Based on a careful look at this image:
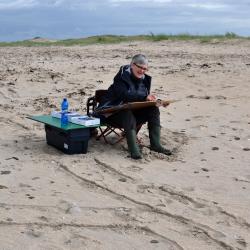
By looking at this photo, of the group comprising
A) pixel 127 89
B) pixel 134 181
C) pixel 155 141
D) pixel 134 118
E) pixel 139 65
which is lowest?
pixel 134 181

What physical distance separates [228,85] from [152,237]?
8.17m

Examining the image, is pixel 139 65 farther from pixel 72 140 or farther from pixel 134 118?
pixel 72 140

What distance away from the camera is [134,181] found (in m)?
6.35

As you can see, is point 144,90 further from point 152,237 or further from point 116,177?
point 152,237

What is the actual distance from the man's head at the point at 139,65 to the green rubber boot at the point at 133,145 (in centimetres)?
72

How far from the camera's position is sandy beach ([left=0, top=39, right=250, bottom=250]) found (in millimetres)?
4926

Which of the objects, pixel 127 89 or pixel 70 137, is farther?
pixel 127 89

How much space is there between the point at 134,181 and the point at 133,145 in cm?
98

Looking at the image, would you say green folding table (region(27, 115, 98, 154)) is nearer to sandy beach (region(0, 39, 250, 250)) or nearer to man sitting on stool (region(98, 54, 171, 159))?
sandy beach (region(0, 39, 250, 250))

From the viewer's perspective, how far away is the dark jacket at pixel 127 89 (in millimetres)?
7469

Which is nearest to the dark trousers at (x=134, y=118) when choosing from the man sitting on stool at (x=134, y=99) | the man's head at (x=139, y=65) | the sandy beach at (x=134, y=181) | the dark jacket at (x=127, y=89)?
the man sitting on stool at (x=134, y=99)

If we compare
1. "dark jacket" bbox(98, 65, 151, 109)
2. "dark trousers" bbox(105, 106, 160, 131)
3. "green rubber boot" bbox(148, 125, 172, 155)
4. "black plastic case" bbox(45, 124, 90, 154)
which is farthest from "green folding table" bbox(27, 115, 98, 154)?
"green rubber boot" bbox(148, 125, 172, 155)

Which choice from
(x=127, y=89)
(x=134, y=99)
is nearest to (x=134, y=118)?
(x=134, y=99)

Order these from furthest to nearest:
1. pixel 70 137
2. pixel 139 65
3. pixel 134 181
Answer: pixel 139 65 → pixel 70 137 → pixel 134 181
